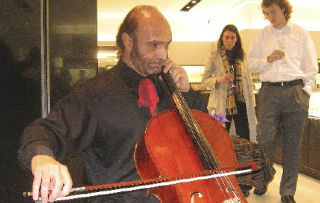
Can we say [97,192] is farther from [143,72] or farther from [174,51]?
[174,51]

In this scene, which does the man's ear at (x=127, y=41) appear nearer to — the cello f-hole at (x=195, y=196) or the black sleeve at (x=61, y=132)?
the black sleeve at (x=61, y=132)

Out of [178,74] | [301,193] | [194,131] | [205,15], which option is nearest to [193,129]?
[194,131]

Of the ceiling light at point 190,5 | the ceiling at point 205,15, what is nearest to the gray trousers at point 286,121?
the ceiling at point 205,15

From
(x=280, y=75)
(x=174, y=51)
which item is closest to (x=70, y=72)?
(x=280, y=75)

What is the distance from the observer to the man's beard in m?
1.24

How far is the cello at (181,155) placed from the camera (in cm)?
101

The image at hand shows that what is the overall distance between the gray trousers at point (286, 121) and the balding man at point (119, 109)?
4.64ft

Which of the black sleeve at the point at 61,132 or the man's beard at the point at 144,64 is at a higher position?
the man's beard at the point at 144,64

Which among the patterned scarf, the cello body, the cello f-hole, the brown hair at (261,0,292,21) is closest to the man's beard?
the cello body

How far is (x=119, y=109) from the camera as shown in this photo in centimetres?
116

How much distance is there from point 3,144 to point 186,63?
249 inches

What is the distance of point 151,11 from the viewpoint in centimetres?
123

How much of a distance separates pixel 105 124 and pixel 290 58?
193cm

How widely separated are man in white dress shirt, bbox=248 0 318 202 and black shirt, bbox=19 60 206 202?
5.33 ft
